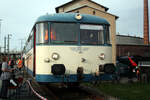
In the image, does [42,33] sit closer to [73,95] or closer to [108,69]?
[108,69]

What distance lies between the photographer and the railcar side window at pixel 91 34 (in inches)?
339

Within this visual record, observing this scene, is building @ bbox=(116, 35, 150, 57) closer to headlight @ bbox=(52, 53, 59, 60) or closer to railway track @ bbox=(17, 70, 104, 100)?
railway track @ bbox=(17, 70, 104, 100)

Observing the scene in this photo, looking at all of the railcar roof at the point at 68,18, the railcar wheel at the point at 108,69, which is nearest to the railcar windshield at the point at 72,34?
the railcar roof at the point at 68,18

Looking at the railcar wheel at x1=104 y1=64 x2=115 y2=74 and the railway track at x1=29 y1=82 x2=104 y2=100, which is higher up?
the railcar wheel at x1=104 y1=64 x2=115 y2=74

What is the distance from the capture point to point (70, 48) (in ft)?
27.4

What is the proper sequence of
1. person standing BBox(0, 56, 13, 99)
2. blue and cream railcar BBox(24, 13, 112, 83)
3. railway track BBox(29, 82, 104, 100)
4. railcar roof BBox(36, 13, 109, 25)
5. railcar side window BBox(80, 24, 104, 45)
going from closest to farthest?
blue and cream railcar BBox(24, 13, 112, 83) < railcar roof BBox(36, 13, 109, 25) < railcar side window BBox(80, 24, 104, 45) < person standing BBox(0, 56, 13, 99) < railway track BBox(29, 82, 104, 100)

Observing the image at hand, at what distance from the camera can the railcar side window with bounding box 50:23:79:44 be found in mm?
8312

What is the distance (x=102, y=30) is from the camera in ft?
29.1

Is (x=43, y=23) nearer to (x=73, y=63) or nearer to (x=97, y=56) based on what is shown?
(x=73, y=63)

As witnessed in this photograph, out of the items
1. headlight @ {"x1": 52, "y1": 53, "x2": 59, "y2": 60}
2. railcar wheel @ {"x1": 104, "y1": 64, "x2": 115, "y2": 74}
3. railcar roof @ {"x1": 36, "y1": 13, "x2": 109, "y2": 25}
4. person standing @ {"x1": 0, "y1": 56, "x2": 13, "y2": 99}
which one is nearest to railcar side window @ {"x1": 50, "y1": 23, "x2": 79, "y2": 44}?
railcar roof @ {"x1": 36, "y1": 13, "x2": 109, "y2": 25}

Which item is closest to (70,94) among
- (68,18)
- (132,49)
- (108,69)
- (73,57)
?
(73,57)

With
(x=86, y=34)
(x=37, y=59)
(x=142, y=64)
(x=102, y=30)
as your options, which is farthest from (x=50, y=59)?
(x=142, y=64)

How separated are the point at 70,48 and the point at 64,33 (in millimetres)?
587

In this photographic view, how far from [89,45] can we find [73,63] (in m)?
0.92
